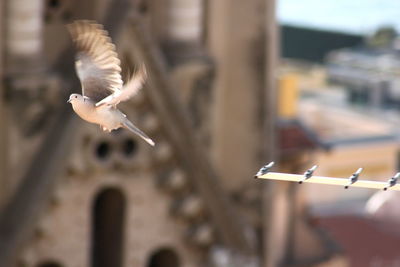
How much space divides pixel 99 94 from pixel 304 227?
745 inches

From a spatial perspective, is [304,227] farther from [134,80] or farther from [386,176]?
[134,80]

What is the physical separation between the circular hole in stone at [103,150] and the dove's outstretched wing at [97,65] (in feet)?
27.3

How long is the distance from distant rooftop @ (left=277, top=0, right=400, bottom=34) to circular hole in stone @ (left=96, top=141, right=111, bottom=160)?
41.9 m

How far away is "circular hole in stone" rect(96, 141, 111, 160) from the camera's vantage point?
2198 centimetres

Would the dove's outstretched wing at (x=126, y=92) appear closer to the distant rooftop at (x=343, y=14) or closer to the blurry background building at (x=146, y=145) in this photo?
the blurry background building at (x=146, y=145)

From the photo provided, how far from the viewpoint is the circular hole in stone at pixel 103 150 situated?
72.1 ft

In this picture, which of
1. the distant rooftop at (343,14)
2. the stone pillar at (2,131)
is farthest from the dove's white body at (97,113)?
the distant rooftop at (343,14)

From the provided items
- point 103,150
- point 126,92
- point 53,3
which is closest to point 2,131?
point 103,150

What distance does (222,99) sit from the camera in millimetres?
23625

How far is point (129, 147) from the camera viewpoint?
2230 centimetres

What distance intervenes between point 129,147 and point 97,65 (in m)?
9.32

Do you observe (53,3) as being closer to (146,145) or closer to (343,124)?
(146,145)

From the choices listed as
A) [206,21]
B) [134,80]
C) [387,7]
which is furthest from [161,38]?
[387,7]

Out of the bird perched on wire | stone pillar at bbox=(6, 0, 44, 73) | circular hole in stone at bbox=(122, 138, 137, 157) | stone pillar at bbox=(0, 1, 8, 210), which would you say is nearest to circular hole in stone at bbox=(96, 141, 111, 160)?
circular hole in stone at bbox=(122, 138, 137, 157)
